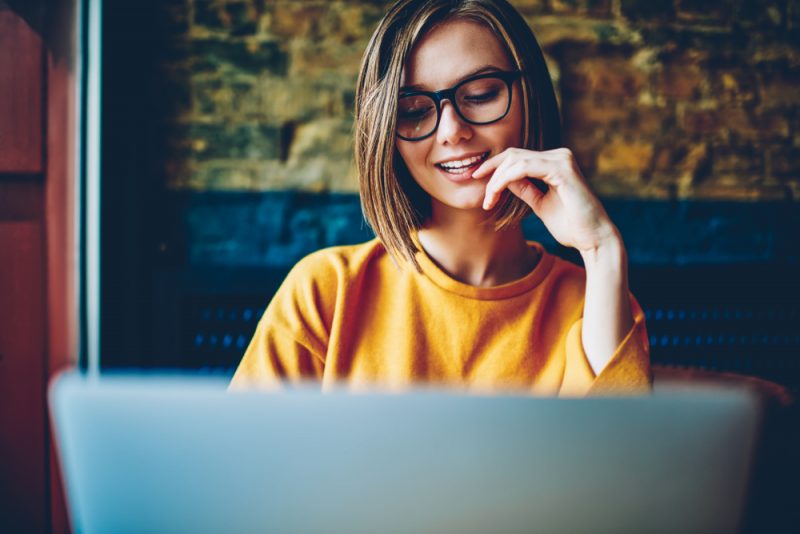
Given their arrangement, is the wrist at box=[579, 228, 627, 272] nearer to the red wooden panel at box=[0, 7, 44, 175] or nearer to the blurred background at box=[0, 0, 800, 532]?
the blurred background at box=[0, 0, 800, 532]

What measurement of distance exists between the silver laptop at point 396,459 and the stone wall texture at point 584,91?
1.04 m

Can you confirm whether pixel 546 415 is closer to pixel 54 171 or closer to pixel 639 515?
pixel 639 515

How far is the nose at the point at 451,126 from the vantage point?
2.79 feet

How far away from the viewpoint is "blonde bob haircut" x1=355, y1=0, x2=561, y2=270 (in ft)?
2.82

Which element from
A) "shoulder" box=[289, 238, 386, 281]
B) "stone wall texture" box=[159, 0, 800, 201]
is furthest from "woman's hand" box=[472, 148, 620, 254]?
"stone wall texture" box=[159, 0, 800, 201]

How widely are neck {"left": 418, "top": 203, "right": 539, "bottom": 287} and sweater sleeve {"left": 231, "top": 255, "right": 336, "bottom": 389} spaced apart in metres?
0.22

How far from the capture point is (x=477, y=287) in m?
0.93

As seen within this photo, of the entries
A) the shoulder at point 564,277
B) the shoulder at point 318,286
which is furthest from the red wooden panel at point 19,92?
the shoulder at point 564,277

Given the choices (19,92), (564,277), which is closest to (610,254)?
(564,277)

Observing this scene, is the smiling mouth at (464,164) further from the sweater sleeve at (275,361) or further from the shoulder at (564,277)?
the sweater sleeve at (275,361)

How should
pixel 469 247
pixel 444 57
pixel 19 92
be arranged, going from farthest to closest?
pixel 19 92
pixel 469 247
pixel 444 57

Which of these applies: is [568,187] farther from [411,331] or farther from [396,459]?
[396,459]

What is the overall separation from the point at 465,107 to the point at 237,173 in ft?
2.32

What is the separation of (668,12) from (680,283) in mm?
777
